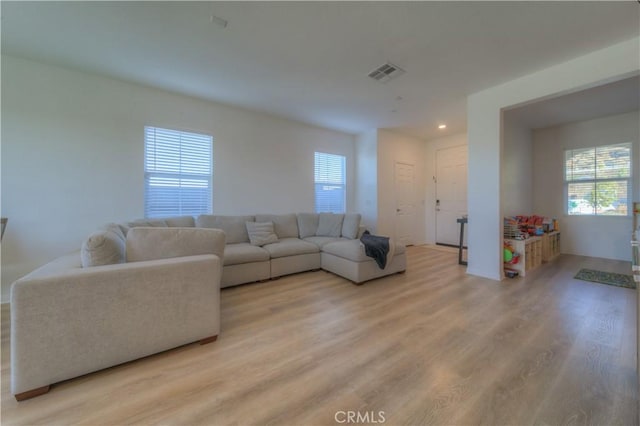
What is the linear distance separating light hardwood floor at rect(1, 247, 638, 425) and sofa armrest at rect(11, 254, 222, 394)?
13 cm

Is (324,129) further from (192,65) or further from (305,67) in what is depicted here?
Answer: (192,65)

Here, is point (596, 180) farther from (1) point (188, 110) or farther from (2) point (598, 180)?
(1) point (188, 110)

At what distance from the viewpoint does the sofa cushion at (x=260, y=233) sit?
3648mm

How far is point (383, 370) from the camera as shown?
1549 mm

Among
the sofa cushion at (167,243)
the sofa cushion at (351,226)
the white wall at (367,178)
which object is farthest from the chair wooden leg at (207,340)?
the white wall at (367,178)

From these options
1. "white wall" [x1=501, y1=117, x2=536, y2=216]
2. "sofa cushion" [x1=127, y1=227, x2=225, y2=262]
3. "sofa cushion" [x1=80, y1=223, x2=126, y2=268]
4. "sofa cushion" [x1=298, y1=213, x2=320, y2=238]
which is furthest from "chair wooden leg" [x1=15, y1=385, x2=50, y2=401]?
Result: "white wall" [x1=501, y1=117, x2=536, y2=216]

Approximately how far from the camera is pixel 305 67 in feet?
9.27

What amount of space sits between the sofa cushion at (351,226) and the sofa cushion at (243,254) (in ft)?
5.23

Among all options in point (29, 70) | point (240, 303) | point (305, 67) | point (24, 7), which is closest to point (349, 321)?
point (240, 303)

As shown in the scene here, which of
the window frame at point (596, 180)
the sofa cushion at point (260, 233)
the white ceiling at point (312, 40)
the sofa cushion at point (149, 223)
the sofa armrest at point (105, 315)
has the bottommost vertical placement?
the sofa armrest at point (105, 315)

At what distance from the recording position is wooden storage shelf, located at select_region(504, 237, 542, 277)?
3.45 meters

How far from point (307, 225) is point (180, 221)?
2.05 metres

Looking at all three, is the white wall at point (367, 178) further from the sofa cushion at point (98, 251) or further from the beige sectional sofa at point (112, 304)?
the sofa cushion at point (98, 251)

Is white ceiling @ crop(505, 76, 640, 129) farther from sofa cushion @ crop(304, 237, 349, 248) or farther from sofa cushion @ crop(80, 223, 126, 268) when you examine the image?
sofa cushion @ crop(80, 223, 126, 268)
